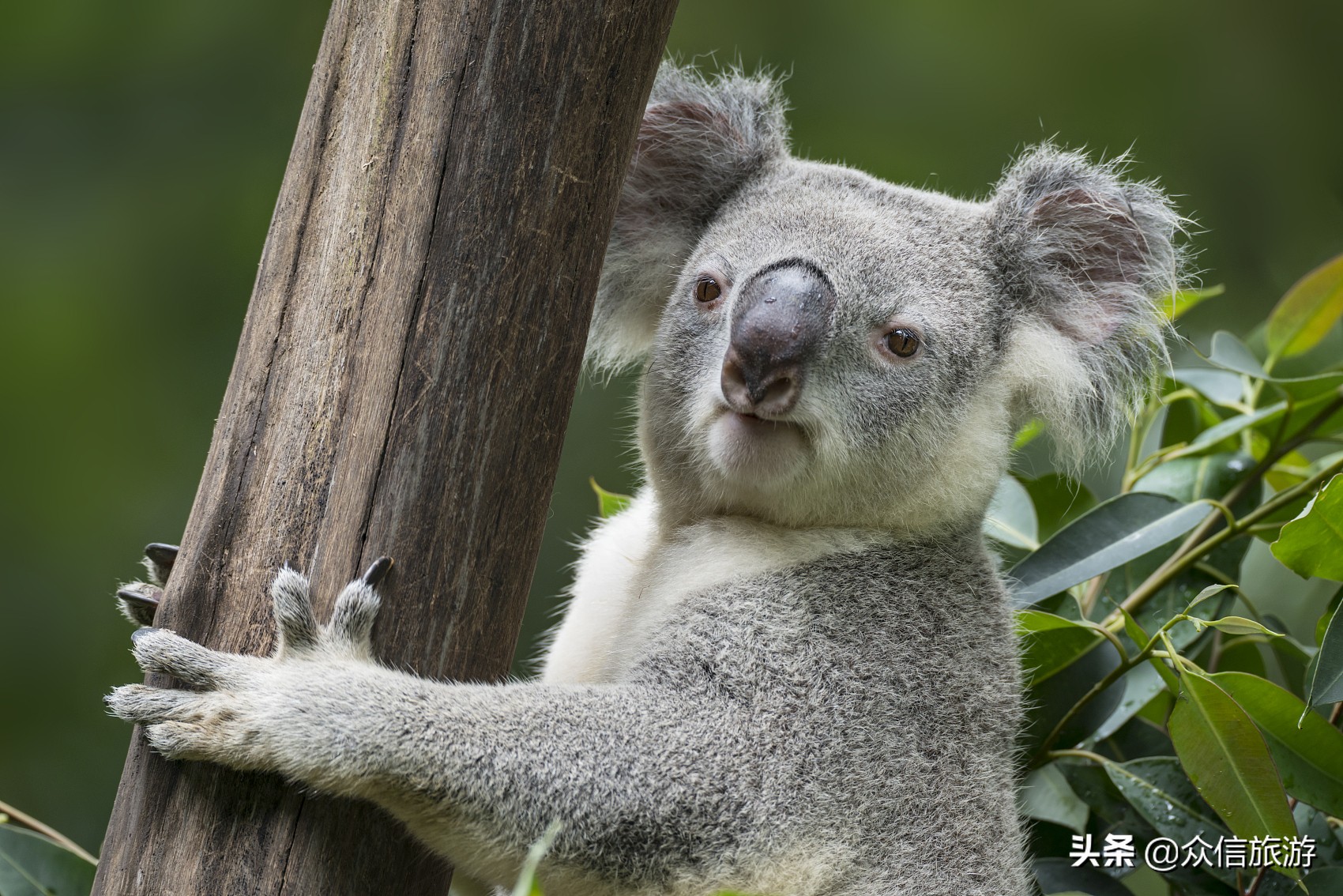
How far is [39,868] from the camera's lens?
78.7 inches

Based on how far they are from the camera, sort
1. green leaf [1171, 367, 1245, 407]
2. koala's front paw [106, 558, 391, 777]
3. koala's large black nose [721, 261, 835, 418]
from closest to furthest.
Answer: koala's front paw [106, 558, 391, 777]
koala's large black nose [721, 261, 835, 418]
green leaf [1171, 367, 1245, 407]

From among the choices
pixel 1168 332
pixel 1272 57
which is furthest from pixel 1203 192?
pixel 1168 332

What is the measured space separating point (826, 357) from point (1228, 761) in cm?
95

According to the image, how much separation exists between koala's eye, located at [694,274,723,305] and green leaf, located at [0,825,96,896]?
4.82 feet

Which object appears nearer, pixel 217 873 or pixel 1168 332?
pixel 217 873

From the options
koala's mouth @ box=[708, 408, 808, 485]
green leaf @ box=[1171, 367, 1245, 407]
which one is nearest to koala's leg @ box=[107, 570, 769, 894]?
koala's mouth @ box=[708, 408, 808, 485]

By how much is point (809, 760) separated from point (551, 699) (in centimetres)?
45

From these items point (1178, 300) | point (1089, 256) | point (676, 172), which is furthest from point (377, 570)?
point (1178, 300)

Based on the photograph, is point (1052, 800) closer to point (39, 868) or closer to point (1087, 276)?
point (1087, 276)

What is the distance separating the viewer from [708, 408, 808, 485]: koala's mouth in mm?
2033

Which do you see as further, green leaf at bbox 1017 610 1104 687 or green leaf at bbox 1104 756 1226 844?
green leaf at bbox 1017 610 1104 687

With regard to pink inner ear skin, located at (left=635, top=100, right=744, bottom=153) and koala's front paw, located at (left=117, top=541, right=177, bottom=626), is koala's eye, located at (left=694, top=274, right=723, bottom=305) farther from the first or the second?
koala's front paw, located at (left=117, top=541, right=177, bottom=626)

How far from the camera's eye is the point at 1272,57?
5863 millimetres

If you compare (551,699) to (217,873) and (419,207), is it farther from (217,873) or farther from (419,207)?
(419,207)
